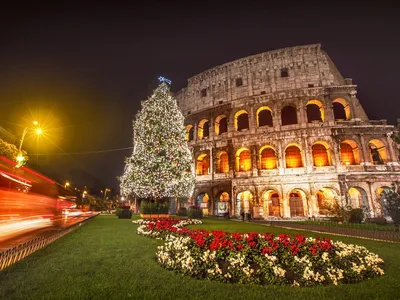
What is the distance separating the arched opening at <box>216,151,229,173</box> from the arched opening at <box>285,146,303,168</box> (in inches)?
323

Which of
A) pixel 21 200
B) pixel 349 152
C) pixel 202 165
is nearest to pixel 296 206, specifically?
pixel 349 152

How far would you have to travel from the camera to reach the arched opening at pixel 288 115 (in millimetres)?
31784

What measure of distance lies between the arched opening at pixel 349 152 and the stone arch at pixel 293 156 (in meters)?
5.14

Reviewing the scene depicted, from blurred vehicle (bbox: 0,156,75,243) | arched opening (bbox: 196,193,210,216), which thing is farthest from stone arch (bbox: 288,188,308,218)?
blurred vehicle (bbox: 0,156,75,243)

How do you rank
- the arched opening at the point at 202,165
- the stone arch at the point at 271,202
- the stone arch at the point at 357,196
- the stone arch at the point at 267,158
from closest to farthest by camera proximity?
the stone arch at the point at 357,196
the stone arch at the point at 271,202
the stone arch at the point at 267,158
the arched opening at the point at 202,165

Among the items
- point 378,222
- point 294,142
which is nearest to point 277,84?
point 294,142

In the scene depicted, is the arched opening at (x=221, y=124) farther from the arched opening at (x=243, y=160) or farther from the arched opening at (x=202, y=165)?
the arched opening at (x=243, y=160)

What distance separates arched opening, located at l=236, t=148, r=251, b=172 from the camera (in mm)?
30898

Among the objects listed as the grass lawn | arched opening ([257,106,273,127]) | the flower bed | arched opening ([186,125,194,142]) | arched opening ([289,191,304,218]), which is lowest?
the grass lawn

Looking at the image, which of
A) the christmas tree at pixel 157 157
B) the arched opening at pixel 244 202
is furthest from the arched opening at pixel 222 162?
the christmas tree at pixel 157 157

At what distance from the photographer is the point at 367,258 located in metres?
5.95

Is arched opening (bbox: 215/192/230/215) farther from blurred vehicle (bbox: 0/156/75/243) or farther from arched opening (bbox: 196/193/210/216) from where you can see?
blurred vehicle (bbox: 0/156/75/243)

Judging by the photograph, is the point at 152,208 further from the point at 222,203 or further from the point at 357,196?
the point at 357,196

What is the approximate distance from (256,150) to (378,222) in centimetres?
1449
